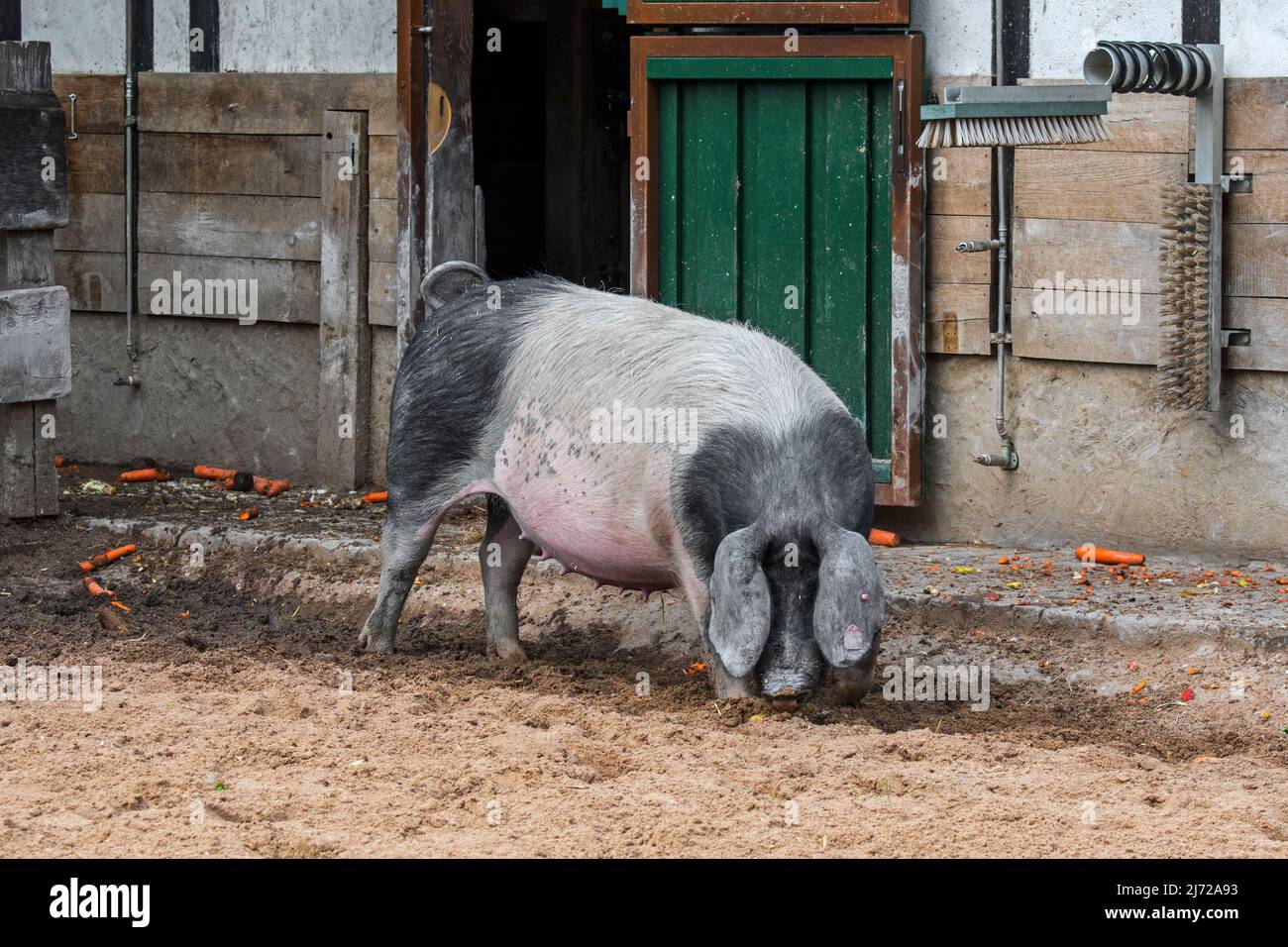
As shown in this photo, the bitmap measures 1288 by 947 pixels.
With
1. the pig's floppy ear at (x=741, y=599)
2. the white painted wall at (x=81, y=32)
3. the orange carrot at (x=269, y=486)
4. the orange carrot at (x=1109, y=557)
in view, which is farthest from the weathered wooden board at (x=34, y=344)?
the orange carrot at (x=1109, y=557)

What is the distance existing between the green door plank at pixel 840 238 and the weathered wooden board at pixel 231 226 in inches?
100

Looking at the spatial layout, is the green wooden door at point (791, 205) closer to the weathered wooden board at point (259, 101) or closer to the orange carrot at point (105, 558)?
the weathered wooden board at point (259, 101)

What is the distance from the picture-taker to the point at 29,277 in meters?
7.98

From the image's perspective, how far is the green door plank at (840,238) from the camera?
7789mm

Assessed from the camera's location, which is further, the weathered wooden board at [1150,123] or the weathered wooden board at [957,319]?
the weathered wooden board at [957,319]

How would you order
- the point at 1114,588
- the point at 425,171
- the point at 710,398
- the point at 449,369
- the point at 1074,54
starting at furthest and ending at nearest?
1. the point at 425,171
2. the point at 1074,54
3. the point at 1114,588
4. the point at 449,369
5. the point at 710,398

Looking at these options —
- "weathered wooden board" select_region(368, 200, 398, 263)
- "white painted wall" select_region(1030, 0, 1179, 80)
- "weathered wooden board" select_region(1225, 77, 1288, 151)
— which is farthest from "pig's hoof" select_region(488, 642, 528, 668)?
"weathered wooden board" select_region(1225, 77, 1288, 151)

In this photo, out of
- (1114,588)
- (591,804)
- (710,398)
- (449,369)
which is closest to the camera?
(591,804)

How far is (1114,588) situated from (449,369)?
2.50 meters

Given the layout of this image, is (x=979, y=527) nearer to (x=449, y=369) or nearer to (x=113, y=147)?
(x=449, y=369)

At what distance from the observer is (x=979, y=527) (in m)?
7.82

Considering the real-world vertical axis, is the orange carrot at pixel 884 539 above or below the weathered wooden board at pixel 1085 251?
below

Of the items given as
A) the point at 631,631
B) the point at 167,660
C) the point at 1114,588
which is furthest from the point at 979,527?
the point at 167,660

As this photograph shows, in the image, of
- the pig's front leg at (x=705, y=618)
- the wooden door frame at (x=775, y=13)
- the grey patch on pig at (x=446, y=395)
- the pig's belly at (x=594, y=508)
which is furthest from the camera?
the wooden door frame at (x=775, y=13)
